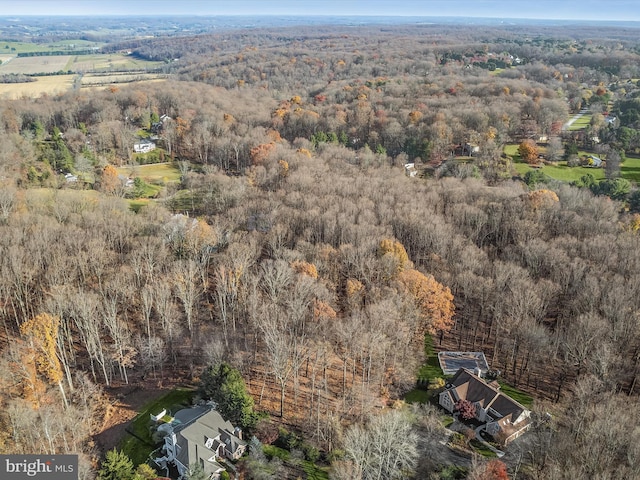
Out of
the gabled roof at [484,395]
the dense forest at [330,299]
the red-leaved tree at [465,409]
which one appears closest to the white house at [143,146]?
the dense forest at [330,299]

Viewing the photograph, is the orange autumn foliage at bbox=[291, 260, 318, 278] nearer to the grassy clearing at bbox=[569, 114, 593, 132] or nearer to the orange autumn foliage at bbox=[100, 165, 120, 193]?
the orange autumn foliage at bbox=[100, 165, 120, 193]

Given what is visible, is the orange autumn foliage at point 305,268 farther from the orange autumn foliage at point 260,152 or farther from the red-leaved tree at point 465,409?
the orange autumn foliage at point 260,152

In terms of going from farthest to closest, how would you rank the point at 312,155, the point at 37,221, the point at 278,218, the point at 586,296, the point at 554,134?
the point at 554,134, the point at 312,155, the point at 278,218, the point at 37,221, the point at 586,296

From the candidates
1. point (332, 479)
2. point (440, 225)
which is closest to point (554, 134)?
point (440, 225)

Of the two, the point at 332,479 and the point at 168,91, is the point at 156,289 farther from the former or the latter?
the point at 168,91

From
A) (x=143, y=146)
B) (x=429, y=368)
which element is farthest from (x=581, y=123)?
(x=143, y=146)

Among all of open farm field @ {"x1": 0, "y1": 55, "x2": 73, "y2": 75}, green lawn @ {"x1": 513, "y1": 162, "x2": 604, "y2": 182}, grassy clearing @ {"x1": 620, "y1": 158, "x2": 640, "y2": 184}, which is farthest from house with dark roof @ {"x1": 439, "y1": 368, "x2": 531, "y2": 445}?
open farm field @ {"x1": 0, "y1": 55, "x2": 73, "y2": 75}
